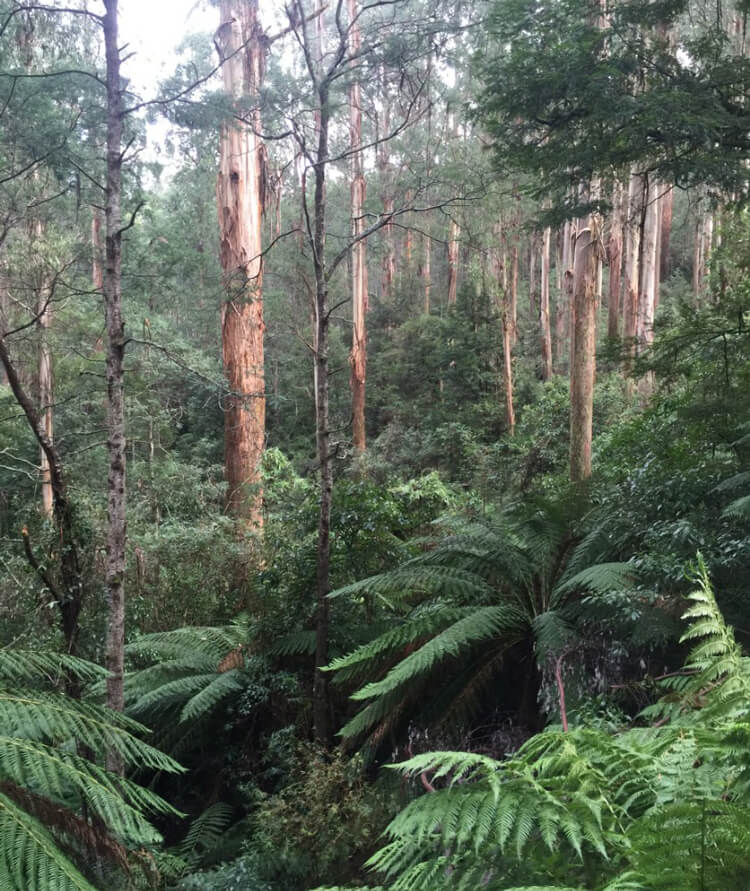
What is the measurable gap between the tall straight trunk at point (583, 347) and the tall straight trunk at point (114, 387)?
291 inches

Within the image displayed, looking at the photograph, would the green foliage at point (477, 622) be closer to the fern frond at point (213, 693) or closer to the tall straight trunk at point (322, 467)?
the tall straight trunk at point (322, 467)

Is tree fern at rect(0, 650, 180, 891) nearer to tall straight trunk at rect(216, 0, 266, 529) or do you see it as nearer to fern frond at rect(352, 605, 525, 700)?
fern frond at rect(352, 605, 525, 700)

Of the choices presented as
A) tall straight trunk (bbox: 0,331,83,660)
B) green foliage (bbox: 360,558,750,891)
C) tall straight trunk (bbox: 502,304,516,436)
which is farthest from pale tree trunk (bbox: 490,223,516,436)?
green foliage (bbox: 360,558,750,891)

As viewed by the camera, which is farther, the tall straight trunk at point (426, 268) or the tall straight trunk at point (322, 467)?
the tall straight trunk at point (426, 268)

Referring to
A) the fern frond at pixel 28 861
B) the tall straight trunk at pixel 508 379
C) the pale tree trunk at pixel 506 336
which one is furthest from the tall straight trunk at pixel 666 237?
the fern frond at pixel 28 861

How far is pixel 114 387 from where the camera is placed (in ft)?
14.5

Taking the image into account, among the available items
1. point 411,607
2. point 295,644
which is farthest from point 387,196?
point 295,644

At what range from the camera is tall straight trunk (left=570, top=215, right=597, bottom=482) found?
10359 millimetres

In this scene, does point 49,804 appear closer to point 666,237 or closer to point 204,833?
point 204,833

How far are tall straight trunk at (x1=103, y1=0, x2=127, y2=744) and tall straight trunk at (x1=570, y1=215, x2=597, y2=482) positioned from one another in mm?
7393

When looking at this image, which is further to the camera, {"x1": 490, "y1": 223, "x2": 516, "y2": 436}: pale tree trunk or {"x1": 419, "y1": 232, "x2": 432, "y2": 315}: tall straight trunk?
{"x1": 419, "y1": 232, "x2": 432, "y2": 315}: tall straight trunk

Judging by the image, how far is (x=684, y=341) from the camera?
575 cm

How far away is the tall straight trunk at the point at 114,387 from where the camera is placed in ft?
14.2

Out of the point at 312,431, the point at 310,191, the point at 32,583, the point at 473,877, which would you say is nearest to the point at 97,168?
the point at 32,583
